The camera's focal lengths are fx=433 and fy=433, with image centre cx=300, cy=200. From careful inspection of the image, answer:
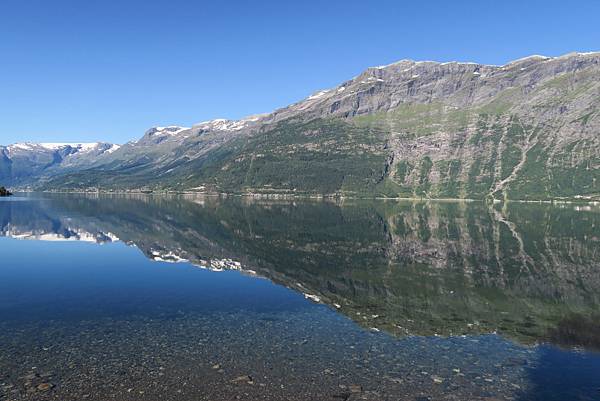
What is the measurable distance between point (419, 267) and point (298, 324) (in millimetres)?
41744

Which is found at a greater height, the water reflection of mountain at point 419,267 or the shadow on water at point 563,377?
the shadow on water at point 563,377

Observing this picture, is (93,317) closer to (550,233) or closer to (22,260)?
(22,260)

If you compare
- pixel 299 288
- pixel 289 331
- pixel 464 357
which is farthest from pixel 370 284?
pixel 464 357

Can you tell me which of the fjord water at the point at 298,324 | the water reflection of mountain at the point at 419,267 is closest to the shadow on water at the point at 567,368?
the fjord water at the point at 298,324

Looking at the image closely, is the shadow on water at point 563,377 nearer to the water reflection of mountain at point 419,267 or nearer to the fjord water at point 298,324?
the fjord water at point 298,324

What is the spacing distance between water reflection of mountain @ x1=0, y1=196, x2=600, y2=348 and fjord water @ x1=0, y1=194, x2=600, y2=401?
1.47 ft

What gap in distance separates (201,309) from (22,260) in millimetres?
53744

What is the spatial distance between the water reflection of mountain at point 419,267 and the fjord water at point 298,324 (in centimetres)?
→ 45

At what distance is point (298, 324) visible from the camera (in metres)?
46.6

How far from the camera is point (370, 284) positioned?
220 ft

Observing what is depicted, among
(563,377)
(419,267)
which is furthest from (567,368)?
(419,267)

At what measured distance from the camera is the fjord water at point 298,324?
31.6m

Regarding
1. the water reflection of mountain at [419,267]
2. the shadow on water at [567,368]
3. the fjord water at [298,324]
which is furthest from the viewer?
the water reflection of mountain at [419,267]

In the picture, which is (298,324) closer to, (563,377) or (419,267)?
(563,377)
